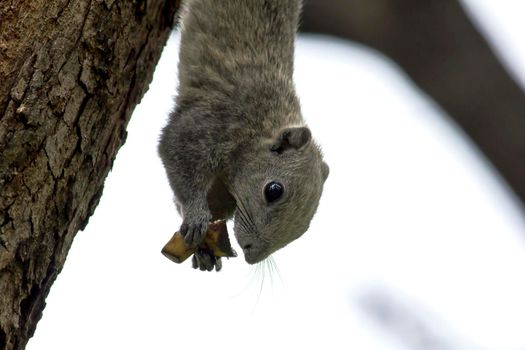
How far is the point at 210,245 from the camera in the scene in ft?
12.7

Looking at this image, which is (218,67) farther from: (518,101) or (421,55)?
(518,101)

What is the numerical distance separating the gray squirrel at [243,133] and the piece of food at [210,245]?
4 centimetres

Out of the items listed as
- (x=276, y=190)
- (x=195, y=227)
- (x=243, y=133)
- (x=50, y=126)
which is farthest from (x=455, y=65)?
(x=50, y=126)

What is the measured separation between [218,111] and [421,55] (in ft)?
3.49

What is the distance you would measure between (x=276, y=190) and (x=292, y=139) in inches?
12.2

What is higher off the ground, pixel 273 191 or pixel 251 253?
pixel 273 191

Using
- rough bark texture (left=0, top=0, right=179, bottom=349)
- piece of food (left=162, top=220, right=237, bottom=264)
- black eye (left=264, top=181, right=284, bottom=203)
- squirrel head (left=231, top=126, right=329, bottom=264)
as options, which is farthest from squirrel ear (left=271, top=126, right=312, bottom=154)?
rough bark texture (left=0, top=0, right=179, bottom=349)

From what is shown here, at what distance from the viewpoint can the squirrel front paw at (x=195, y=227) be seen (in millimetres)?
3744

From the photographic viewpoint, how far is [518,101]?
3.41 m

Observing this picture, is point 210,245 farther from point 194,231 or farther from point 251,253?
point 251,253

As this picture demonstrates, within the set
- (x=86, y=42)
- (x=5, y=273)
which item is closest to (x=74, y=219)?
(x=5, y=273)

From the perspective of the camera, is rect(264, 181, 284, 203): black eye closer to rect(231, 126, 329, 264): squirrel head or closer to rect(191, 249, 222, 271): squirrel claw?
A: rect(231, 126, 329, 264): squirrel head

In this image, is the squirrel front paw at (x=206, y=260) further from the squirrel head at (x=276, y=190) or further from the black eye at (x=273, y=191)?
the black eye at (x=273, y=191)

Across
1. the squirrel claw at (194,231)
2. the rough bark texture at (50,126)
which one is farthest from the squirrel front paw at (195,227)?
the rough bark texture at (50,126)
